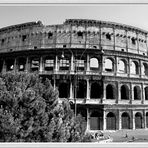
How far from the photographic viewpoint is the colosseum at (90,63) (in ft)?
65.1

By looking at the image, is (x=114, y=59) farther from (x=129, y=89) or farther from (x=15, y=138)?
(x=15, y=138)

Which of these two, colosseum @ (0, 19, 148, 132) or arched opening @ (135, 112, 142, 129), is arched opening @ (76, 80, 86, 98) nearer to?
colosseum @ (0, 19, 148, 132)

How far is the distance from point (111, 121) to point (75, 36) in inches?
336

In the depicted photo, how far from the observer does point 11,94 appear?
8.59m

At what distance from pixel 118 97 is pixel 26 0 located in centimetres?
1710

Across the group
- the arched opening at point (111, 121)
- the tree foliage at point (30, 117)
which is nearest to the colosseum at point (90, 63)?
the arched opening at point (111, 121)

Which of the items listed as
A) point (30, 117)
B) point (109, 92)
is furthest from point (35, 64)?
point (30, 117)

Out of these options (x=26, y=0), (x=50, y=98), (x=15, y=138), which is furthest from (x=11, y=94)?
(x=26, y=0)

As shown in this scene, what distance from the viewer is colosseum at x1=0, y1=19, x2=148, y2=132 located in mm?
19828

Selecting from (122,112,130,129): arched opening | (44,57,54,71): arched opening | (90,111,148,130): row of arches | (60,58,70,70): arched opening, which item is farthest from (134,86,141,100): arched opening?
(44,57,54,71): arched opening

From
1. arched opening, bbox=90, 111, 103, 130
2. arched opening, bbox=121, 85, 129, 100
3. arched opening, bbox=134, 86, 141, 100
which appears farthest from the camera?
arched opening, bbox=134, 86, 141, 100

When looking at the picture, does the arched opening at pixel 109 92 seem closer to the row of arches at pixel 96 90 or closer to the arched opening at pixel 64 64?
the row of arches at pixel 96 90

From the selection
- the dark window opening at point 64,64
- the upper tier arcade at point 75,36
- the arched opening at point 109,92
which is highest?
the upper tier arcade at point 75,36

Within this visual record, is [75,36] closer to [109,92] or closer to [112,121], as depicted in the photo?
[109,92]
